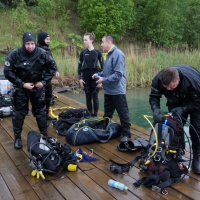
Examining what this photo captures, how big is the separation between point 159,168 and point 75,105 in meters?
2.94

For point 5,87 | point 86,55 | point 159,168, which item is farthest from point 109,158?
point 5,87

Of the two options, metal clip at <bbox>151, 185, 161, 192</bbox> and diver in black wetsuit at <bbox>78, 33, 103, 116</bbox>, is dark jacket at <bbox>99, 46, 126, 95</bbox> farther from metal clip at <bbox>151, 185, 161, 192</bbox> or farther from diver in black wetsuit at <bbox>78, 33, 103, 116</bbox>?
metal clip at <bbox>151, 185, 161, 192</bbox>

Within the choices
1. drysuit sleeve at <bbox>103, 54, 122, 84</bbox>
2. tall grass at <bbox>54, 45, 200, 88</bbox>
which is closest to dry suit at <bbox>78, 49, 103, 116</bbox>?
drysuit sleeve at <bbox>103, 54, 122, 84</bbox>

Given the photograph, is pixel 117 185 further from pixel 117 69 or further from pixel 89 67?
pixel 89 67

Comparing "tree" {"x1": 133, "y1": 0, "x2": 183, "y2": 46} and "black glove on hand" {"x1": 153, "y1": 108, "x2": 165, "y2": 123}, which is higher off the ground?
"tree" {"x1": 133, "y1": 0, "x2": 183, "y2": 46}

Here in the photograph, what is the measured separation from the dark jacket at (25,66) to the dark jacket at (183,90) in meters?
1.27

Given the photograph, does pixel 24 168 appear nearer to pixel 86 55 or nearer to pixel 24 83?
pixel 24 83

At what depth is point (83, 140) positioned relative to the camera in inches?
132

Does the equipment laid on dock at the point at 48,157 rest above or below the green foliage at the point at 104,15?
below

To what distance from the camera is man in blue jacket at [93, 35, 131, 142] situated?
3168 mm

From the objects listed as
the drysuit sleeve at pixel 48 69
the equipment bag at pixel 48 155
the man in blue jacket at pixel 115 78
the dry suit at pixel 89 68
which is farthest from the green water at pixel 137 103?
the equipment bag at pixel 48 155

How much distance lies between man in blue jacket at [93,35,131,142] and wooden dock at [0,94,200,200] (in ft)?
1.51

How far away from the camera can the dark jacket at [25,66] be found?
9.65 feet

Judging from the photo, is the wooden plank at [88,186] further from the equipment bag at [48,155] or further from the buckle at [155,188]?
the buckle at [155,188]
